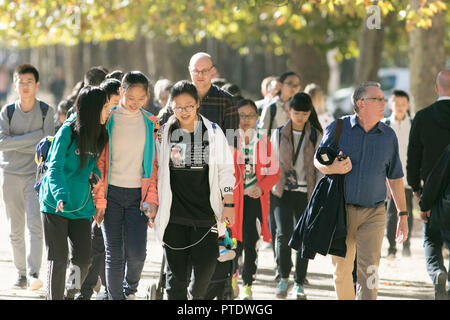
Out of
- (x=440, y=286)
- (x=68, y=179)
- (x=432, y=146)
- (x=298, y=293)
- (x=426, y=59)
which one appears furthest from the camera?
(x=426, y=59)

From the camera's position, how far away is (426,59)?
15.4 metres

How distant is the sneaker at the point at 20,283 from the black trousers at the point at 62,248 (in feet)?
6.57

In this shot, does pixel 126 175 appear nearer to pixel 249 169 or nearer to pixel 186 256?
pixel 186 256

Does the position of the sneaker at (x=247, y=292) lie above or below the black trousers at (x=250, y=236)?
below

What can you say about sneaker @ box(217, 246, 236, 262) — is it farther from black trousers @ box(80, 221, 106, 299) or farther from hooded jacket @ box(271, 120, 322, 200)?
hooded jacket @ box(271, 120, 322, 200)

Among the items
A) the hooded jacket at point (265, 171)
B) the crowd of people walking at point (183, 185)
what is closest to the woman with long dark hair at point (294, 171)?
the hooded jacket at point (265, 171)

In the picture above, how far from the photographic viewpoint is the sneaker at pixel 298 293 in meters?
8.78

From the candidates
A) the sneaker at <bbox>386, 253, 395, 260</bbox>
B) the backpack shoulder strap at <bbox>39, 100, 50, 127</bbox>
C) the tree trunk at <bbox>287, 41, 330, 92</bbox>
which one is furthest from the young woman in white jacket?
the tree trunk at <bbox>287, 41, 330, 92</bbox>

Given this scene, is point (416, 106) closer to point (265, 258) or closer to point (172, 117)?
point (265, 258)

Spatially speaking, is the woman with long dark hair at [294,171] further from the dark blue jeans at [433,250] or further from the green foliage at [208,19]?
the green foliage at [208,19]

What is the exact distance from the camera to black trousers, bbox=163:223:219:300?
684 cm

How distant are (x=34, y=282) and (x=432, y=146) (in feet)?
13.2

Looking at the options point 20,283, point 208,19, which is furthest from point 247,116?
point 208,19
